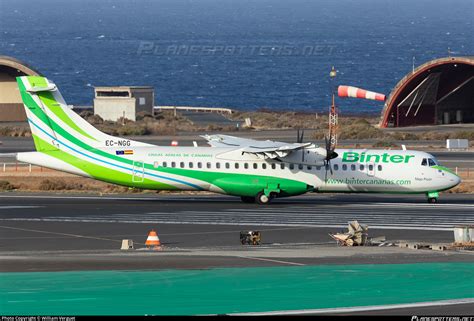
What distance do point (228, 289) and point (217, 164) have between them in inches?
953

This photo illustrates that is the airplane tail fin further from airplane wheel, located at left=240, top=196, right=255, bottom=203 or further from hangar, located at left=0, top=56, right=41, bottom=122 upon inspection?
hangar, located at left=0, top=56, right=41, bottom=122

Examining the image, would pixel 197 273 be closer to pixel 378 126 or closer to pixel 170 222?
pixel 170 222

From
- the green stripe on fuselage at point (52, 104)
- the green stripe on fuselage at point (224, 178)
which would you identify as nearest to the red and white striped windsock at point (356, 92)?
the green stripe on fuselage at point (224, 178)

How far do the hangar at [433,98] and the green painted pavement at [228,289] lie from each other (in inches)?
2618

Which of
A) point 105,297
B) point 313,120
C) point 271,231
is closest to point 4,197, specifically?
point 271,231

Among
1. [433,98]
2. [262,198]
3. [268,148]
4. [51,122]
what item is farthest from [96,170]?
[433,98]

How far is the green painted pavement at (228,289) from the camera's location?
25562 millimetres

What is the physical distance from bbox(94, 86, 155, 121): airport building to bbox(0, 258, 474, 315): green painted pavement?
79.8 m

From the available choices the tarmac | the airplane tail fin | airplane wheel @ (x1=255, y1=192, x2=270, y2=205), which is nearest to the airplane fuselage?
airplane wheel @ (x1=255, y1=192, x2=270, y2=205)

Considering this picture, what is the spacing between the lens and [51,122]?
51625 mm

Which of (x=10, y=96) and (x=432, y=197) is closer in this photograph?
(x=432, y=197)

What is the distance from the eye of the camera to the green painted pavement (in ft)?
83.9

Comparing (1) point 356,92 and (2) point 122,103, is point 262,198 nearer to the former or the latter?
(1) point 356,92

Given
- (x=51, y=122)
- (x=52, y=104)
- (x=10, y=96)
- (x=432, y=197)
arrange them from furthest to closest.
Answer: (x=10, y=96)
(x=432, y=197)
(x=52, y=104)
(x=51, y=122)
